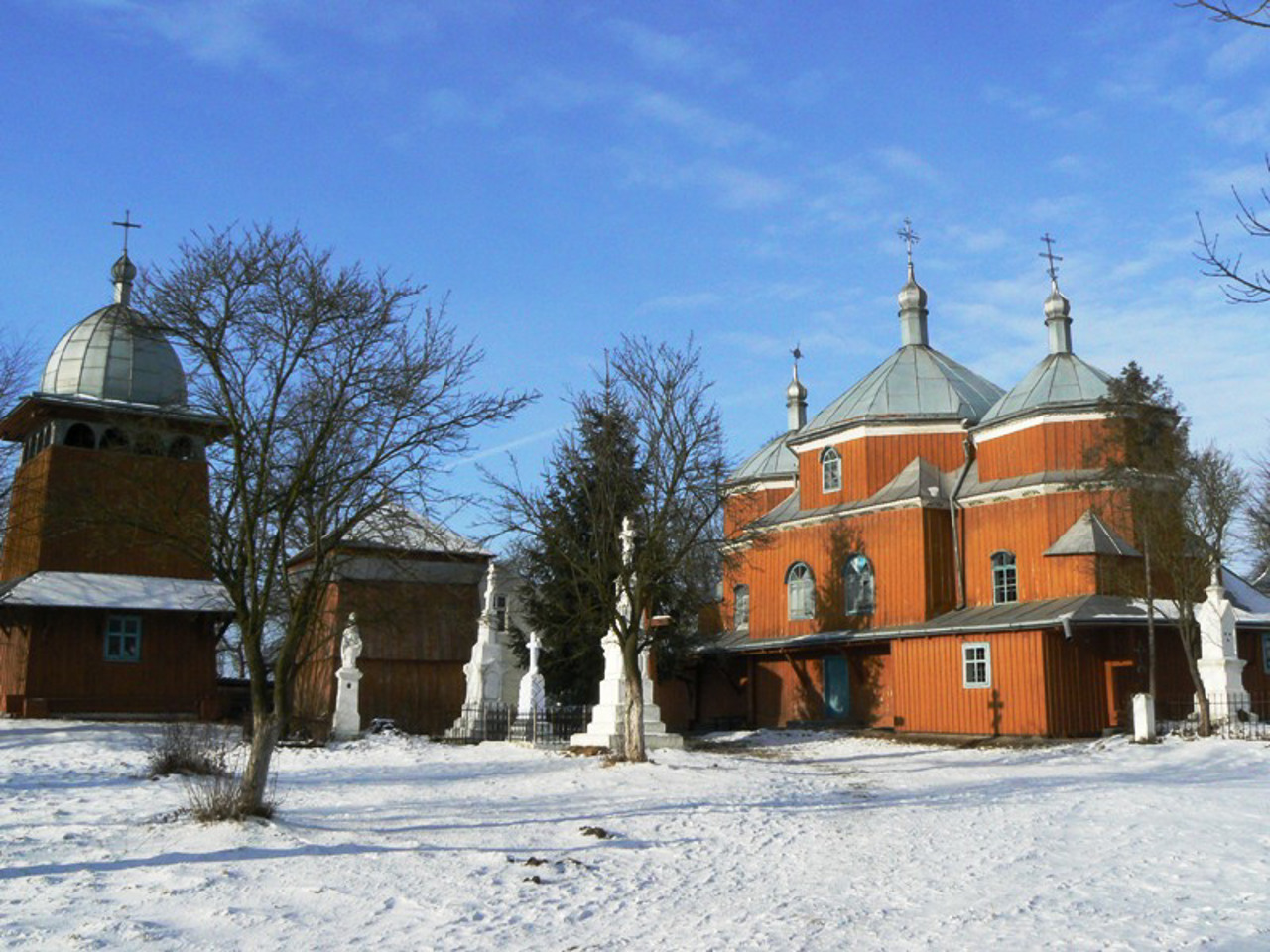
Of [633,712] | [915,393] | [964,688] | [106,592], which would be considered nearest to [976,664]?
[964,688]

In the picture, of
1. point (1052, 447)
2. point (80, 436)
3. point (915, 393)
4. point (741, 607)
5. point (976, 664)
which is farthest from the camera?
point (741, 607)

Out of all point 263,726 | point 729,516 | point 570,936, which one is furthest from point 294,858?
point 729,516

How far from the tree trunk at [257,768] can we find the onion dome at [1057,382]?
22488mm

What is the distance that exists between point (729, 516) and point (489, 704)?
32.0 ft

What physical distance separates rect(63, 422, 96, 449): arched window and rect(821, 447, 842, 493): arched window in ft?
63.3

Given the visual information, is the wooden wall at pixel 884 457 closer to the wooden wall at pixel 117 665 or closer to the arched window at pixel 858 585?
the arched window at pixel 858 585

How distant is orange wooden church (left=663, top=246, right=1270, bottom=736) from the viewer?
1064 inches

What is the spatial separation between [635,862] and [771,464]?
30487 millimetres

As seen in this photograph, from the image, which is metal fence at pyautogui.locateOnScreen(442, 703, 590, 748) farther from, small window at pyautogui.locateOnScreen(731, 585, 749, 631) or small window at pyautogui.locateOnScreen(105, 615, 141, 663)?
small window at pyautogui.locateOnScreen(731, 585, 749, 631)

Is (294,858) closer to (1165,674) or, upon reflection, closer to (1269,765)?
(1269,765)

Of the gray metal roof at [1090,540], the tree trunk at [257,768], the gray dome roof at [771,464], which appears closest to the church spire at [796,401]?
the gray dome roof at [771,464]

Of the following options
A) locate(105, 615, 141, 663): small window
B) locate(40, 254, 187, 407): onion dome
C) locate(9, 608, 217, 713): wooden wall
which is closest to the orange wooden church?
locate(9, 608, 217, 713): wooden wall

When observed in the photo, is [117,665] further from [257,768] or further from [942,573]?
[942,573]

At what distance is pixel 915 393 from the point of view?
33.9 m
